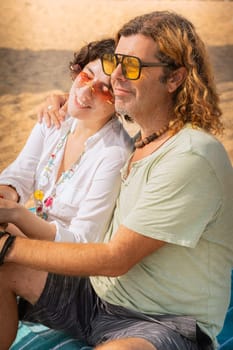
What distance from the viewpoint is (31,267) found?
→ 1988 mm

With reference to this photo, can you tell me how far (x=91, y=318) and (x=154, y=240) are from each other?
1.61ft

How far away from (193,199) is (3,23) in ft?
21.9

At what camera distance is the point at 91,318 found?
220cm

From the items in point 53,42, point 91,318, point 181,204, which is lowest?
point 53,42

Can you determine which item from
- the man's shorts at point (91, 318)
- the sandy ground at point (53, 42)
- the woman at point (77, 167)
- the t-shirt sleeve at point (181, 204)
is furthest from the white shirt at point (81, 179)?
the sandy ground at point (53, 42)

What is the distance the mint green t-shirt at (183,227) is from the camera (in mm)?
1862

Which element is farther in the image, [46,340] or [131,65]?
[46,340]

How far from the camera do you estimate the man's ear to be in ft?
6.97

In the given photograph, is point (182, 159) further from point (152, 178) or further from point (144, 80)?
point (144, 80)

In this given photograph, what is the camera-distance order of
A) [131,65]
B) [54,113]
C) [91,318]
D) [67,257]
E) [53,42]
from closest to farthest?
1. [67,257]
2. [131,65]
3. [91,318]
4. [54,113]
5. [53,42]

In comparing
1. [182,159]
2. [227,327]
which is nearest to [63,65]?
[227,327]

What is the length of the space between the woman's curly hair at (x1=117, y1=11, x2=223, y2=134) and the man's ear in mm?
14

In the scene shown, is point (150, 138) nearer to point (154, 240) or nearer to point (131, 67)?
point (131, 67)

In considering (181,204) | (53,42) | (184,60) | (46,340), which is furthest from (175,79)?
(53,42)
